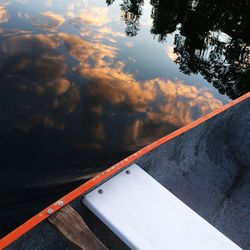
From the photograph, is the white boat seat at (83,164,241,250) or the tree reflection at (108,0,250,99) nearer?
the white boat seat at (83,164,241,250)

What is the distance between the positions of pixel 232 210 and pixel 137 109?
3558mm

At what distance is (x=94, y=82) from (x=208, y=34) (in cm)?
642

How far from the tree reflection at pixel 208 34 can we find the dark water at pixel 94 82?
5cm

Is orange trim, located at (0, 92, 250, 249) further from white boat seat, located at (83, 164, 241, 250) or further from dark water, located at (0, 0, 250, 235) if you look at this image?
dark water, located at (0, 0, 250, 235)

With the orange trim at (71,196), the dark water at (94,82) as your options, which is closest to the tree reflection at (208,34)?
the dark water at (94,82)

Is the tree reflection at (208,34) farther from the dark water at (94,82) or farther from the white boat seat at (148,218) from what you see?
the white boat seat at (148,218)

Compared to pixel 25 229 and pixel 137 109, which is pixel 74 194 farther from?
pixel 137 109

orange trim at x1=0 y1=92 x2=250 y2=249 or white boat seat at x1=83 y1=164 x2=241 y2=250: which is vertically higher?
orange trim at x1=0 y1=92 x2=250 y2=249

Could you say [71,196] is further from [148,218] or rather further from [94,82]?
[94,82]

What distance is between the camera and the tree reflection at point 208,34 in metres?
9.91

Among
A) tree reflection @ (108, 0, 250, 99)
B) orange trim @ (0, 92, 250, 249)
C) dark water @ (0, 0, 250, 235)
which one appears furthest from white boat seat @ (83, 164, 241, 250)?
tree reflection @ (108, 0, 250, 99)

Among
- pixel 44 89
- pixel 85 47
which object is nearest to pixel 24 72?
pixel 44 89

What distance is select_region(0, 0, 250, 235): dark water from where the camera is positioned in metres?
5.33

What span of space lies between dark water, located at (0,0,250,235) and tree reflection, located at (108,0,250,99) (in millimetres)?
48
